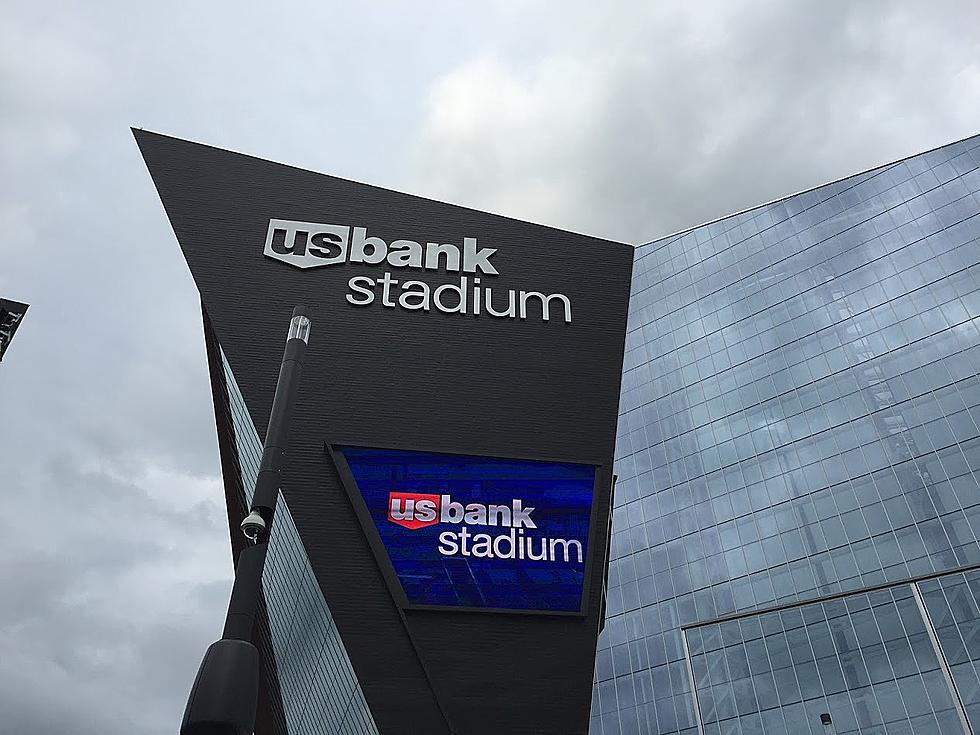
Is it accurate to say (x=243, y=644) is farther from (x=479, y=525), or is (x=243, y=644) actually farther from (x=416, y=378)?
(x=416, y=378)

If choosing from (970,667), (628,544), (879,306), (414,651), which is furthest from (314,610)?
(879,306)

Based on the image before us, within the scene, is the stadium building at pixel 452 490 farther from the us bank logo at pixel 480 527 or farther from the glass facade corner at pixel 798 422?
the glass facade corner at pixel 798 422

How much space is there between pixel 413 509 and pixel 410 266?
27.2ft

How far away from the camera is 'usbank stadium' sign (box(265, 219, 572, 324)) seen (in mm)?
24453

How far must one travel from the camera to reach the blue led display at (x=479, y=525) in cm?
1970

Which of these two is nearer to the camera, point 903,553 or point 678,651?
point 903,553

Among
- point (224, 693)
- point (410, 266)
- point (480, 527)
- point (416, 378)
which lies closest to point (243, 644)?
point (224, 693)

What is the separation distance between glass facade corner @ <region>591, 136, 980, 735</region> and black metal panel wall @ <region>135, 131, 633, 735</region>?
2458 centimetres

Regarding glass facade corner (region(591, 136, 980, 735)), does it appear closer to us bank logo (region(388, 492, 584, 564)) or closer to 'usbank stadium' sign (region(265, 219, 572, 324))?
us bank logo (region(388, 492, 584, 564))

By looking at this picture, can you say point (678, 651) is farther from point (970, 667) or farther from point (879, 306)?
point (970, 667)

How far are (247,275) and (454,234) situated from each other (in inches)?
259

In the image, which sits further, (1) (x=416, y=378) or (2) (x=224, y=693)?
(1) (x=416, y=378)

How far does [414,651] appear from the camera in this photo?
19.0 meters

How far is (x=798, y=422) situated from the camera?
209 ft
